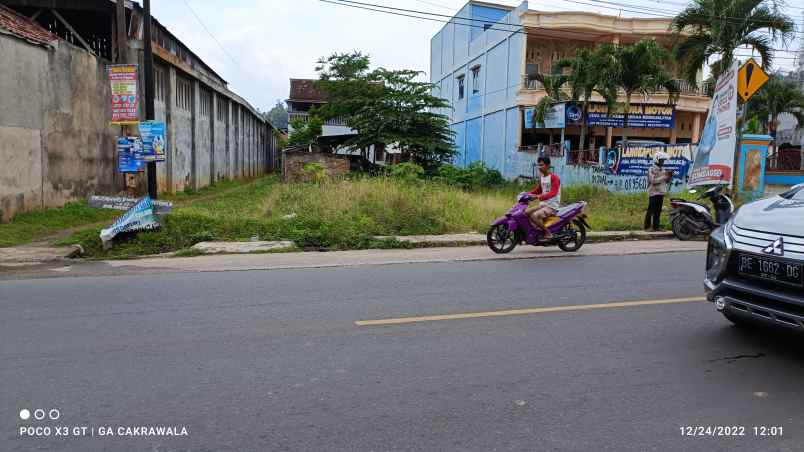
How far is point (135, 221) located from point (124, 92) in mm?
4367

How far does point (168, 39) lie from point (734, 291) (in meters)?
25.2

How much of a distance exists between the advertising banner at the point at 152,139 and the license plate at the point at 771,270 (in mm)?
11565

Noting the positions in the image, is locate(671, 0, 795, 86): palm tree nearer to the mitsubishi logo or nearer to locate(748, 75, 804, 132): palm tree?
locate(748, 75, 804, 132): palm tree

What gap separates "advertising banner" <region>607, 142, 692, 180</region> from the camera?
18.8 metres

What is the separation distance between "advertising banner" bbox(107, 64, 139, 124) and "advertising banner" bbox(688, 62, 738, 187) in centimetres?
1293

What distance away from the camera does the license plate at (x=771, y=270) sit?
3930 millimetres

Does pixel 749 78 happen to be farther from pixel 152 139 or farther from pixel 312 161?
pixel 312 161

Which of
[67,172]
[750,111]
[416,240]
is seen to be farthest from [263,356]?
[750,111]

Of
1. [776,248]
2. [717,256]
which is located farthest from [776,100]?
[776,248]

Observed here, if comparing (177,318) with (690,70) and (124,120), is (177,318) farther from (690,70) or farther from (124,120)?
(690,70)

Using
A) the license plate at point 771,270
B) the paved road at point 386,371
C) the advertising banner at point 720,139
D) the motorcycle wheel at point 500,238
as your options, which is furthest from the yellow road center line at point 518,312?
the advertising banner at point 720,139

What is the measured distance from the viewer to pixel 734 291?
173 inches

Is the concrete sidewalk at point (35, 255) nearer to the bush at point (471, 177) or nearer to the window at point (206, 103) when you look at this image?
the bush at point (471, 177)

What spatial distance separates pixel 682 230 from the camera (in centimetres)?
1234
